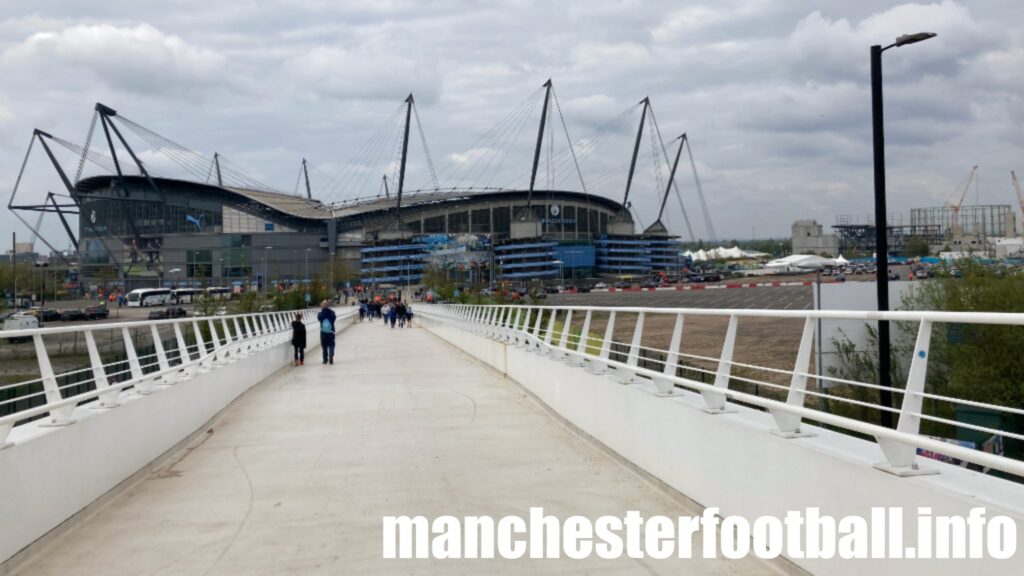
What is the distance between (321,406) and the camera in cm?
1691

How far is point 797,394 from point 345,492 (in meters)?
4.71

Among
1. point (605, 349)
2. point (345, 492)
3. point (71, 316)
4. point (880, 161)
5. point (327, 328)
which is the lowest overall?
point (71, 316)

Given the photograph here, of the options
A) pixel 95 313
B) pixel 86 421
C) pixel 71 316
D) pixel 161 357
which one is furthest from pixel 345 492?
pixel 95 313

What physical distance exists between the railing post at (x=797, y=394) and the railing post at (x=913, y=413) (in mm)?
1250

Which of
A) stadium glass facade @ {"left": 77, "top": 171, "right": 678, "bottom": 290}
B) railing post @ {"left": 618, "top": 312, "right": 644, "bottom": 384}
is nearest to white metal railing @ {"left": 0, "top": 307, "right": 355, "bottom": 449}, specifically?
railing post @ {"left": 618, "top": 312, "right": 644, "bottom": 384}

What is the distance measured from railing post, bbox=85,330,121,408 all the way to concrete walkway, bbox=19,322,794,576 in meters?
0.96

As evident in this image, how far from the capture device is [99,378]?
9.98 m

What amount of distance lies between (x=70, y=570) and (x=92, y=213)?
18468 centimetres

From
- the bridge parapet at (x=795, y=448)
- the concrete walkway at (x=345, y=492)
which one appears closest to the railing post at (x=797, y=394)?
the bridge parapet at (x=795, y=448)

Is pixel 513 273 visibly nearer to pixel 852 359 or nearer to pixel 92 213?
pixel 92 213

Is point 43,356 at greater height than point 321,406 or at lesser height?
greater

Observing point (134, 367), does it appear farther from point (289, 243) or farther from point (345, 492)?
point (289, 243)

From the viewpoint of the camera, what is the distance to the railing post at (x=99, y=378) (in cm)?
982

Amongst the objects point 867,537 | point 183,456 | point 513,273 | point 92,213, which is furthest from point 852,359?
point 92,213
